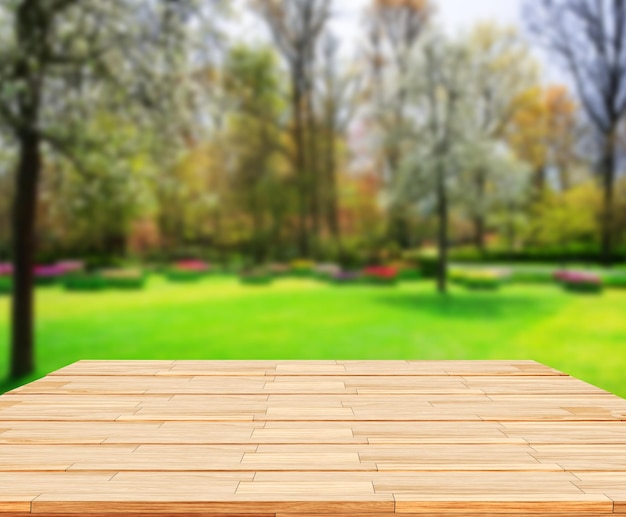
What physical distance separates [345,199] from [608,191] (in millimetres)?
2454

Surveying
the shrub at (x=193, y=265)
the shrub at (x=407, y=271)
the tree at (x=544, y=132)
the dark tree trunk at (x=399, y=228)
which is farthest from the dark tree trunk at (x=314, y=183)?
the tree at (x=544, y=132)

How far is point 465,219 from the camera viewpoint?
5926 mm

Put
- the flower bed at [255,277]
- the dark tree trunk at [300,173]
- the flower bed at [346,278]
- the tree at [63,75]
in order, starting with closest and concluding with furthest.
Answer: the tree at [63,75], the dark tree trunk at [300,173], the flower bed at [255,277], the flower bed at [346,278]

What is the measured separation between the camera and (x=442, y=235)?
5.89 m

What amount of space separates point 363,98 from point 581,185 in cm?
224

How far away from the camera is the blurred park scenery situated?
4352 mm

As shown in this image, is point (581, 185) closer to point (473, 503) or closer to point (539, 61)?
point (539, 61)

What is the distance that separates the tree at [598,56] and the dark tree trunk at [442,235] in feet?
4.80

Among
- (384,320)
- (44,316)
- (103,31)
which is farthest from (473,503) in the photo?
(44,316)

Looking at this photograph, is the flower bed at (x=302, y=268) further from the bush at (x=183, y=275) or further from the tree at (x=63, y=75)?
the tree at (x=63, y=75)

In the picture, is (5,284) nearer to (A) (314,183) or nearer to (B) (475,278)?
(A) (314,183)

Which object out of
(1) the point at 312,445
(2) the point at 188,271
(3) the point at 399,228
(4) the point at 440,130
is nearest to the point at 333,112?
(4) the point at 440,130

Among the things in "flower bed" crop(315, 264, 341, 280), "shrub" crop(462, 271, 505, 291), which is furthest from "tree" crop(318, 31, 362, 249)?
"shrub" crop(462, 271, 505, 291)

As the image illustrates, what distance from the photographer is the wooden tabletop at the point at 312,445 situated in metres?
1.30
